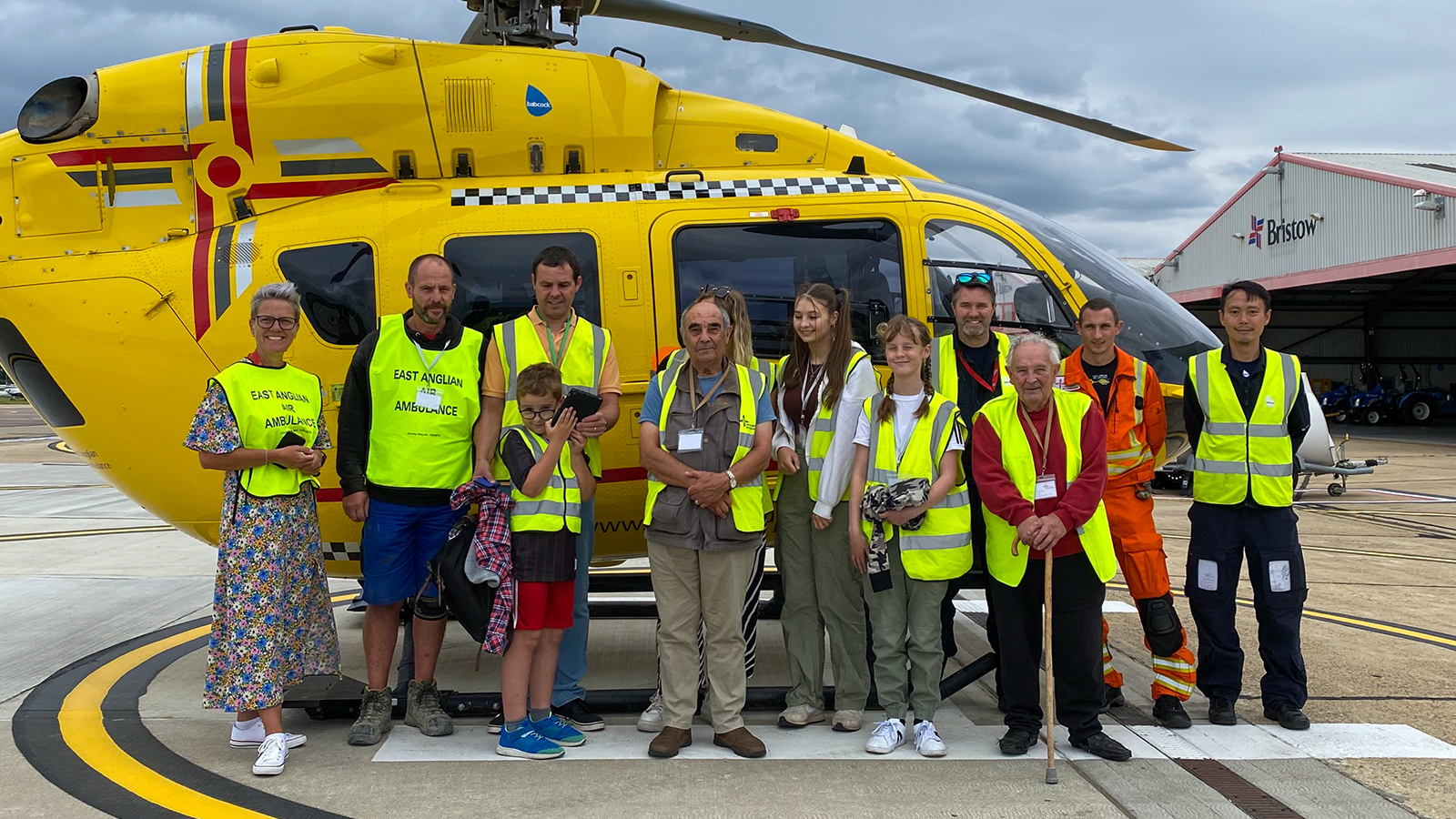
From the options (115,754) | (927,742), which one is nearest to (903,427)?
(927,742)

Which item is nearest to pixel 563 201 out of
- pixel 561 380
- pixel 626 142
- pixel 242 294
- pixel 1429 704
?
pixel 626 142

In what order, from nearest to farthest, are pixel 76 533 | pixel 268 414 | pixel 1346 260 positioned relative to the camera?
pixel 268 414, pixel 76 533, pixel 1346 260

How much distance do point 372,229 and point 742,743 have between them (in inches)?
125

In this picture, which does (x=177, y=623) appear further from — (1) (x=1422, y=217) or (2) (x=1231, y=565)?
(1) (x=1422, y=217)

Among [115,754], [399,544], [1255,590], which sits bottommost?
[115,754]

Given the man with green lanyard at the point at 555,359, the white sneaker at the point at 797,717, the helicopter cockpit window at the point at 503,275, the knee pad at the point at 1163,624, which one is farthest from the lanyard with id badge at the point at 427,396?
the knee pad at the point at 1163,624

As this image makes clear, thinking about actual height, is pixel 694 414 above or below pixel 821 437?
above

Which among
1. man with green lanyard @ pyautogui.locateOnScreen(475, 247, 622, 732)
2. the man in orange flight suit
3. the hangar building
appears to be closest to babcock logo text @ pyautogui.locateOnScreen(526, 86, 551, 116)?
man with green lanyard @ pyautogui.locateOnScreen(475, 247, 622, 732)

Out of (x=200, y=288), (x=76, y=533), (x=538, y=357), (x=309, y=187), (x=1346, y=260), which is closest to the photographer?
(x=538, y=357)

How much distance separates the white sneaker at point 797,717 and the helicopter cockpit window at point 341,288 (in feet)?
9.44

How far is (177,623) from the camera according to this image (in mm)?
7094

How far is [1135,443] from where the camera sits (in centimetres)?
473

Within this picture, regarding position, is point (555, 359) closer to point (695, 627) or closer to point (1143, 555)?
point (695, 627)

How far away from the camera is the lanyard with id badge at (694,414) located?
169 inches
